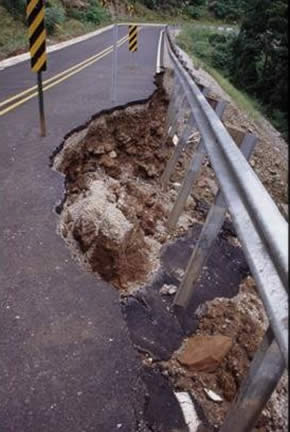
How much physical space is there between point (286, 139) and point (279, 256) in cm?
52

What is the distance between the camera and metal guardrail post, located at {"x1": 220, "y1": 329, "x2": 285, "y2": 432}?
1.49 metres

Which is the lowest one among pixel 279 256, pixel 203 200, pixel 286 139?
pixel 203 200

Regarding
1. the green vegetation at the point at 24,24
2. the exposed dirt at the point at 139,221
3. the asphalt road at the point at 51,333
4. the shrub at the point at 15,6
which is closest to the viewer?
the asphalt road at the point at 51,333

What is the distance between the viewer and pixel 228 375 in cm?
278

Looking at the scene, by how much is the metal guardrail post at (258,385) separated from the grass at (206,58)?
0.81 meters

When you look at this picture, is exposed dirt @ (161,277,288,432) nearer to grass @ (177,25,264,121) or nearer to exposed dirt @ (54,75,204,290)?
exposed dirt @ (54,75,204,290)

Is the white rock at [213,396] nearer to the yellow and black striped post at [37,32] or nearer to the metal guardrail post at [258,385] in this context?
the metal guardrail post at [258,385]

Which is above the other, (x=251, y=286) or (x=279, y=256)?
(x=279, y=256)

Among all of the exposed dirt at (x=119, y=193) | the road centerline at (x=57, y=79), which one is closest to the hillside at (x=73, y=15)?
the exposed dirt at (x=119, y=193)

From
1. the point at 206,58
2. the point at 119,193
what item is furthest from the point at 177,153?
the point at 206,58

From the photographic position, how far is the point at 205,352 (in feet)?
9.45

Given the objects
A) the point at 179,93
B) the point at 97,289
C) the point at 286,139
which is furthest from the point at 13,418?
the point at 179,93

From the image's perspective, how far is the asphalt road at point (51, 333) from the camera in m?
2.29

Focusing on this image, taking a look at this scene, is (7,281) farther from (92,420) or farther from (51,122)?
(51,122)
